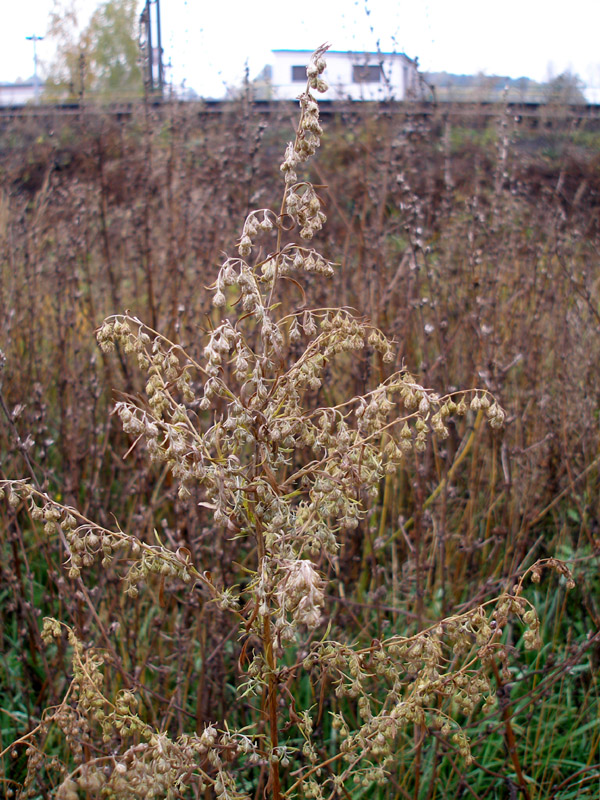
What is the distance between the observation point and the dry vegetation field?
4.60ft

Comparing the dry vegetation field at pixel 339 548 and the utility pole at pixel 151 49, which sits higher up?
the utility pole at pixel 151 49

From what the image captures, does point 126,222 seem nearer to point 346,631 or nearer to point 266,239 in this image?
point 266,239

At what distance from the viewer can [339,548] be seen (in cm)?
205

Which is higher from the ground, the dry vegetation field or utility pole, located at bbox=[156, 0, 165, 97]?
utility pole, located at bbox=[156, 0, 165, 97]

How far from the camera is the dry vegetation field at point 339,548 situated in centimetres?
140

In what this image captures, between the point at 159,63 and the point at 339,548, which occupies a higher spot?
the point at 159,63

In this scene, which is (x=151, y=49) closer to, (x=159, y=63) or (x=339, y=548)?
(x=159, y=63)

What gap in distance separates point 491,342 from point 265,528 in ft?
6.23

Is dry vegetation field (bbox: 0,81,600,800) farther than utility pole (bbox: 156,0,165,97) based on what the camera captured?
No

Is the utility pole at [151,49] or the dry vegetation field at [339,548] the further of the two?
the utility pole at [151,49]

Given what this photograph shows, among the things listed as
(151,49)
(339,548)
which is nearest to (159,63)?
(151,49)

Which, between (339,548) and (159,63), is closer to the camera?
(339,548)

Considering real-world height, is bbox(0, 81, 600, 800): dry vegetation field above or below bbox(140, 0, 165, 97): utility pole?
below

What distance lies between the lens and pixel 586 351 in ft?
9.49
